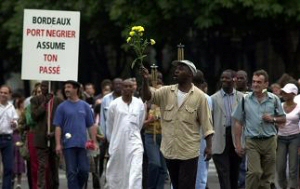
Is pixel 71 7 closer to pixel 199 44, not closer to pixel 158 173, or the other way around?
pixel 199 44

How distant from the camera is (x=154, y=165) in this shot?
59.7 feet

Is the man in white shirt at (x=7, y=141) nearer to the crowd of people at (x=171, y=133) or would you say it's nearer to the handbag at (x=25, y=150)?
the crowd of people at (x=171, y=133)

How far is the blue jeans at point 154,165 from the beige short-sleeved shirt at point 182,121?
4380 millimetres

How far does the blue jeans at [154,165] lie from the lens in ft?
59.6

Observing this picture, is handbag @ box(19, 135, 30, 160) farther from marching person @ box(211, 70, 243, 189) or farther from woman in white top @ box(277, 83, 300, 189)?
woman in white top @ box(277, 83, 300, 189)

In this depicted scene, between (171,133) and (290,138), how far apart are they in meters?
5.47

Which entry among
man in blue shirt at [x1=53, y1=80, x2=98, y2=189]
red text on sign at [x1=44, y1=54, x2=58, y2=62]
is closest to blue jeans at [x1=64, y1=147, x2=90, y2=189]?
man in blue shirt at [x1=53, y1=80, x2=98, y2=189]

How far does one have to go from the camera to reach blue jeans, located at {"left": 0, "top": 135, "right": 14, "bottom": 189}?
18.4 m

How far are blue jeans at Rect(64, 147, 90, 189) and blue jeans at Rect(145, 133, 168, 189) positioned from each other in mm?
1436

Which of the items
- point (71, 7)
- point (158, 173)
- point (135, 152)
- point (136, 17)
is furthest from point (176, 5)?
point (135, 152)

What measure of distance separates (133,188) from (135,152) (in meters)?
0.53

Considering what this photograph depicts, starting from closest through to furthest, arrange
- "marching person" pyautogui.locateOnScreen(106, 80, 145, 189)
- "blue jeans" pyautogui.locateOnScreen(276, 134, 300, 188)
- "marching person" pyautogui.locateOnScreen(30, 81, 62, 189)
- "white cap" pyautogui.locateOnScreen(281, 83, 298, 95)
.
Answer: "marching person" pyautogui.locateOnScreen(106, 80, 145, 189) → "marching person" pyautogui.locateOnScreen(30, 81, 62, 189) → "white cap" pyautogui.locateOnScreen(281, 83, 298, 95) → "blue jeans" pyautogui.locateOnScreen(276, 134, 300, 188)

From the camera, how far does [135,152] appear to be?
1620 cm

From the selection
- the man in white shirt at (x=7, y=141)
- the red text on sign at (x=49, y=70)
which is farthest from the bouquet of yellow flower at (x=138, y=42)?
the man in white shirt at (x=7, y=141)
